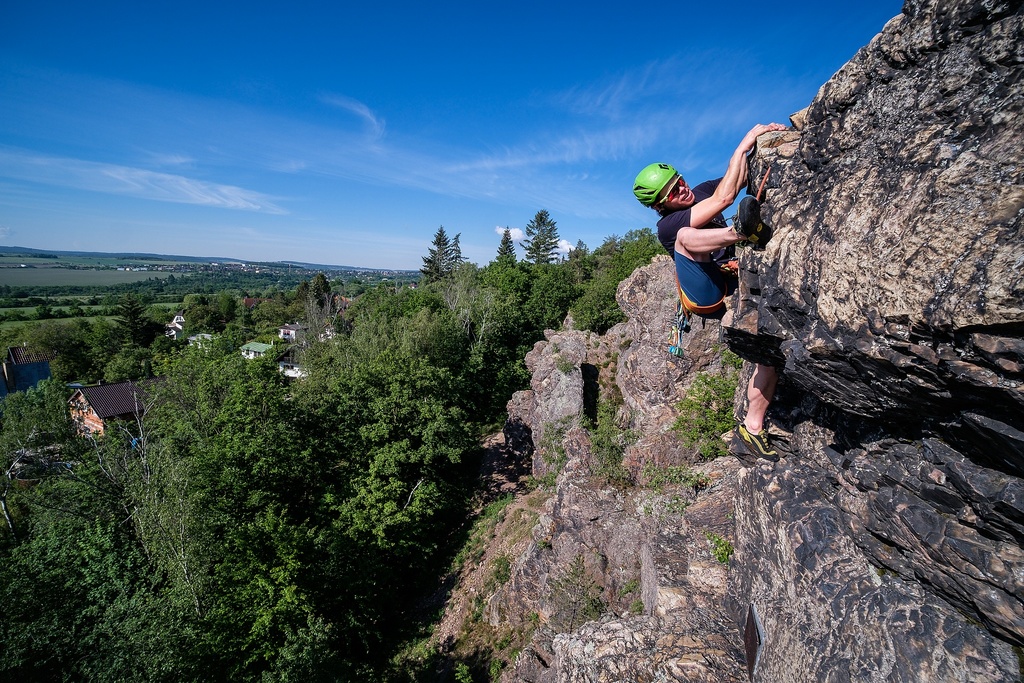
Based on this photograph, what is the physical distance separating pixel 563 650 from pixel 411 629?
10196 mm

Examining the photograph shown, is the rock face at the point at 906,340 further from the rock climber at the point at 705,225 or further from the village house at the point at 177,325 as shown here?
the village house at the point at 177,325

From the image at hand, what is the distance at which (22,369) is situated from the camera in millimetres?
40688

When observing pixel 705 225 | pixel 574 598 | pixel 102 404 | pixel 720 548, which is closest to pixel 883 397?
pixel 705 225

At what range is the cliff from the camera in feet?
7.64

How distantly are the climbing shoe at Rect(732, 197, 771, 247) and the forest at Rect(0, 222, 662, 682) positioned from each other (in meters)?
11.2

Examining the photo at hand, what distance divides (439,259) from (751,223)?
5895cm

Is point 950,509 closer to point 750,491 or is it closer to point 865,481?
point 865,481

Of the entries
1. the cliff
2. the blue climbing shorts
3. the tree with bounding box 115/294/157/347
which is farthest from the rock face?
the tree with bounding box 115/294/157/347

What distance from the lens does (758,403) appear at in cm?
494

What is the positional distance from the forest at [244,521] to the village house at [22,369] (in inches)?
835

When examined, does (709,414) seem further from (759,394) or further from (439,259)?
(439,259)

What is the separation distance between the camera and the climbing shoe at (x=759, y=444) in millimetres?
4812

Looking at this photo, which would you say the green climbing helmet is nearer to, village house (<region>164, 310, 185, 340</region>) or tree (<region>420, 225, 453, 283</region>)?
tree (<region>420, 225, 453, 283</region>)

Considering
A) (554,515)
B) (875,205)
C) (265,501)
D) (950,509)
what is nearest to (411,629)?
(265,501)
